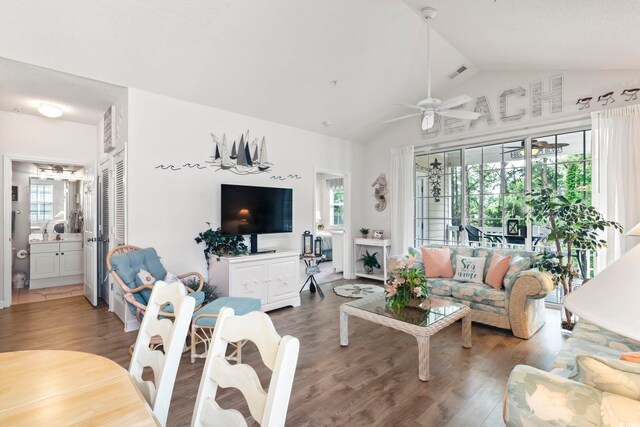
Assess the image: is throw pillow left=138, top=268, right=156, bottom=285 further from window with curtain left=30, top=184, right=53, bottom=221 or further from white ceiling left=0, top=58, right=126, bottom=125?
window with curtain left=30, top=184, right=53, bottom=221

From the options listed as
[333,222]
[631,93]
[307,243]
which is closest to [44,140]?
[307,243]

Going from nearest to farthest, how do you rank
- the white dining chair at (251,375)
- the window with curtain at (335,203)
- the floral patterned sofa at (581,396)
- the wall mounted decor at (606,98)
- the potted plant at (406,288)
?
the white dining chair at (251,375)
the floral patterned sofa at (581,396)
the potted plant at (406,288)
the wall mounted decor at (606,98)
the window with curtain at (335,203)

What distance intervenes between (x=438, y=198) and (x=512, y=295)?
262 cm

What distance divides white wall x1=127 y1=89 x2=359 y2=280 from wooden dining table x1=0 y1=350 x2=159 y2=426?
2845 mm

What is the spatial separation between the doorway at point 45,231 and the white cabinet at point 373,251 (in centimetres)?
489

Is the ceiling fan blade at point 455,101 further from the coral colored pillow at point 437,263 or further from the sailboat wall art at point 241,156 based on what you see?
the sailboat wall art at point 241,156

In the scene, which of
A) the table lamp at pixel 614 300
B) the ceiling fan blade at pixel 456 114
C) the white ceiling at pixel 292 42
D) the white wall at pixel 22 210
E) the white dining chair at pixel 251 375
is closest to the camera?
the table lamp at pixel 614 300

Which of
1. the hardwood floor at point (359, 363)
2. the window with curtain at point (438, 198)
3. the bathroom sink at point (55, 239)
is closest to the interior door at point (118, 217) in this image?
the hardwood floor at point (359, 363)

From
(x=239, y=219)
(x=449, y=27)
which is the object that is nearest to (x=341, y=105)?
(x=449, y=27)

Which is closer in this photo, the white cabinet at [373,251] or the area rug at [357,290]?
the area rug at [357,290]

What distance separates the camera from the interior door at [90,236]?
4629 mm

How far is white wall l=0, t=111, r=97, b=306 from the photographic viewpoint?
4.46m

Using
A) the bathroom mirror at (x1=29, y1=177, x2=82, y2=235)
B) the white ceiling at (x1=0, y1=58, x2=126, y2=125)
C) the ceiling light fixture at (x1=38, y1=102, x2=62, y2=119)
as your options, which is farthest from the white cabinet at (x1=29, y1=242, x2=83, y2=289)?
the ceiling light fixture at (x1=38, y1=102, x2=62, y2=119)

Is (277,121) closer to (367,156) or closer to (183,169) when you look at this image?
(183,169)
